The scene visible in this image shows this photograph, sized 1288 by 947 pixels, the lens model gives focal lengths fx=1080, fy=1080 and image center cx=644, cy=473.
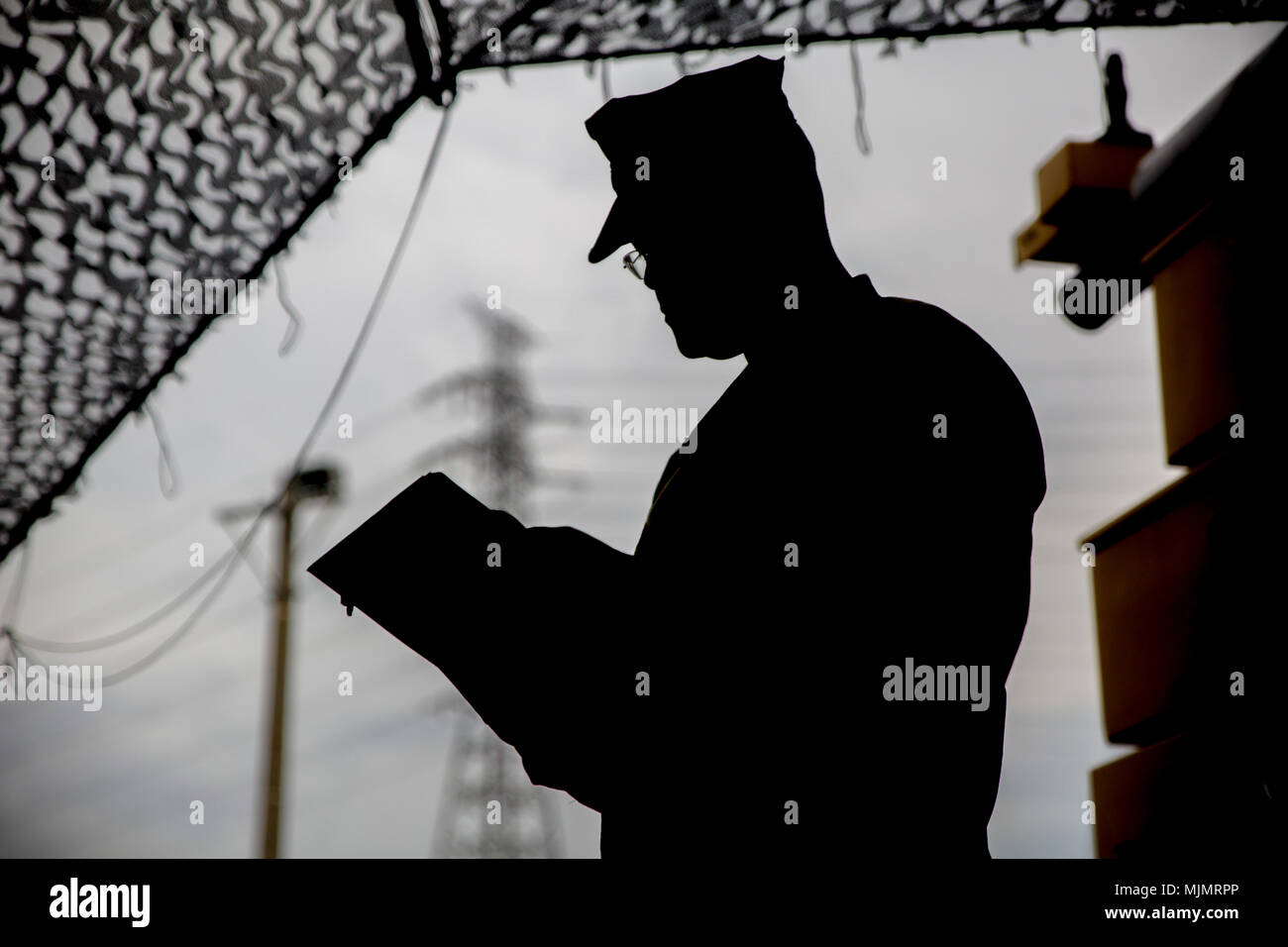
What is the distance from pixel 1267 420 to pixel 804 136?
114 cm

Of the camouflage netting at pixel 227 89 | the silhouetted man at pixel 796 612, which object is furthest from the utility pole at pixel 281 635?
the silhouetted man at pixel 796 612

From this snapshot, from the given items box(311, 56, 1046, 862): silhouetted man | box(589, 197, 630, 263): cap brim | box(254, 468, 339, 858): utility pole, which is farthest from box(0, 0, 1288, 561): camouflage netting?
box(254, 468, 339, 858): utility pole

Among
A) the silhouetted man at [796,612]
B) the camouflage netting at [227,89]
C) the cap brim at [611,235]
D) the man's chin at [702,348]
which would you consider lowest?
the silhouetted man at [796,612]

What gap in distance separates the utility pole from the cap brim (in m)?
7.73

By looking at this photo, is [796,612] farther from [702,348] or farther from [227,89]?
[227,89]

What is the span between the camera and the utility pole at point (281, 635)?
29.3 feet

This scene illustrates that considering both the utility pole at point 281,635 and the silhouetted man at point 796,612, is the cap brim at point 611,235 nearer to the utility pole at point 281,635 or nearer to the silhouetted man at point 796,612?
the silhouetted man at point 796,612

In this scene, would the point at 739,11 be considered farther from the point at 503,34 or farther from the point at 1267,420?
the point at 1267,420

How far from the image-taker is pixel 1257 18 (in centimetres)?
183

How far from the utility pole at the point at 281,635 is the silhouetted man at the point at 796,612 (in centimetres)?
788

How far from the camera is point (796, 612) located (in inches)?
30.1

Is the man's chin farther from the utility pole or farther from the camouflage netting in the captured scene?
the utility pole
